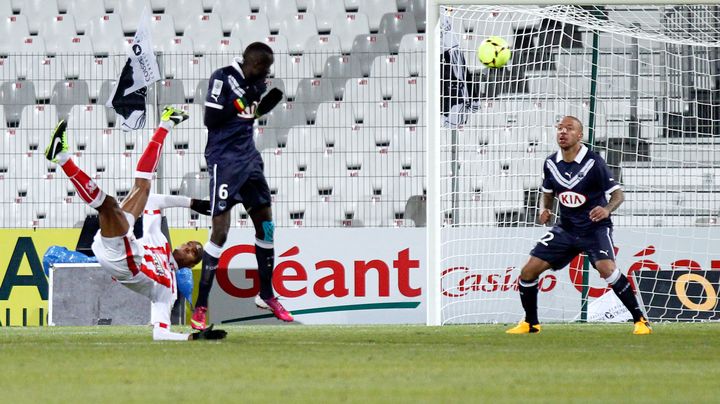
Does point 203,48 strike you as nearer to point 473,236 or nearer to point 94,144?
point 94,144

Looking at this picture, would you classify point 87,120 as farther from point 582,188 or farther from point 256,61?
point 582,188

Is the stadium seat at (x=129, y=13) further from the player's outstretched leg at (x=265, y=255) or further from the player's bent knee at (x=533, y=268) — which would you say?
the player's outstretched leg at (x=265, y=255)

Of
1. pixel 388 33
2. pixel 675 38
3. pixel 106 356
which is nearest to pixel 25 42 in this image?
pixel 388 33

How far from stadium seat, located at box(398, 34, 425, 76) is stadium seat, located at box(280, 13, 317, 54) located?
153 cm

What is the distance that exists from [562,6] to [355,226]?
3.71 m

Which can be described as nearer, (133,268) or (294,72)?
(133,268)

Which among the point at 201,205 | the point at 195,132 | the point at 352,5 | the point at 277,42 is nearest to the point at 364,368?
the point at 201,205

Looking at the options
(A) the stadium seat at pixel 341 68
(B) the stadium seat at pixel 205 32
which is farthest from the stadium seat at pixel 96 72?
(A) the stadium seat at pixel 341 68

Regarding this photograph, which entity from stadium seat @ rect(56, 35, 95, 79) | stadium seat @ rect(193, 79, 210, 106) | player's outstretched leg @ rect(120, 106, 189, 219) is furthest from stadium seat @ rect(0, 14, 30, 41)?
player's outstretched leg @ rect(120, 106, 189, 219)

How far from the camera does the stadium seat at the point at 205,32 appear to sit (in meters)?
18.6

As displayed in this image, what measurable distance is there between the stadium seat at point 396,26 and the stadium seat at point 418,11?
77mm

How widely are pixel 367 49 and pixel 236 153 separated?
9375 mm

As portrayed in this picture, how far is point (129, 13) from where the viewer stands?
19156 millimetres

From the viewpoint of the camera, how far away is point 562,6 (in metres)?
13.5
